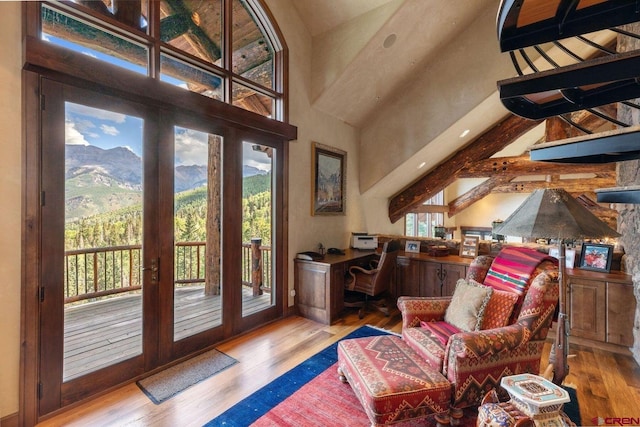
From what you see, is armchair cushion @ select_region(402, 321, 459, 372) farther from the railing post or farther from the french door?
the railing post

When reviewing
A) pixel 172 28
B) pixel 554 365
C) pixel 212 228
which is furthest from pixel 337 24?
pixel 554 365

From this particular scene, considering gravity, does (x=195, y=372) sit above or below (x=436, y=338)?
below

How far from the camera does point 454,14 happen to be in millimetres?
3834

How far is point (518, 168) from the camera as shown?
207 inches

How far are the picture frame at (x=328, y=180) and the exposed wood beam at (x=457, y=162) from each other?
1.96 metres

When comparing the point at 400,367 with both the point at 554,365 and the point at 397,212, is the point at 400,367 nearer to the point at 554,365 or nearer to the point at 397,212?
the point at 554,365

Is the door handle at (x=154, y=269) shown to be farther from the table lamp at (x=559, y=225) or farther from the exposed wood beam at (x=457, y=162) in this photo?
the exposed wood beam at (x=457, y=162)

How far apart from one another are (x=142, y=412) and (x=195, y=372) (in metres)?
0.53

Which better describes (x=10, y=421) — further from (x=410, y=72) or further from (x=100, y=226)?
(x=410, y=72)

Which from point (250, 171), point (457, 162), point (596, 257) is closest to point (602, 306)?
point (596, 257)

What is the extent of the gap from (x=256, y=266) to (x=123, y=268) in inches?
60.3

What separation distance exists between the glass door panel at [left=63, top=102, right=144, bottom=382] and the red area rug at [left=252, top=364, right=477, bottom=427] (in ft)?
4.70

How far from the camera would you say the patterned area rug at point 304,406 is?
6.59ft

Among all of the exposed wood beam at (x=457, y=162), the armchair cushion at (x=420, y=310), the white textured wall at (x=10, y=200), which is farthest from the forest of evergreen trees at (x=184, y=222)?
the exposed wood beam at (x=457, y=162)
